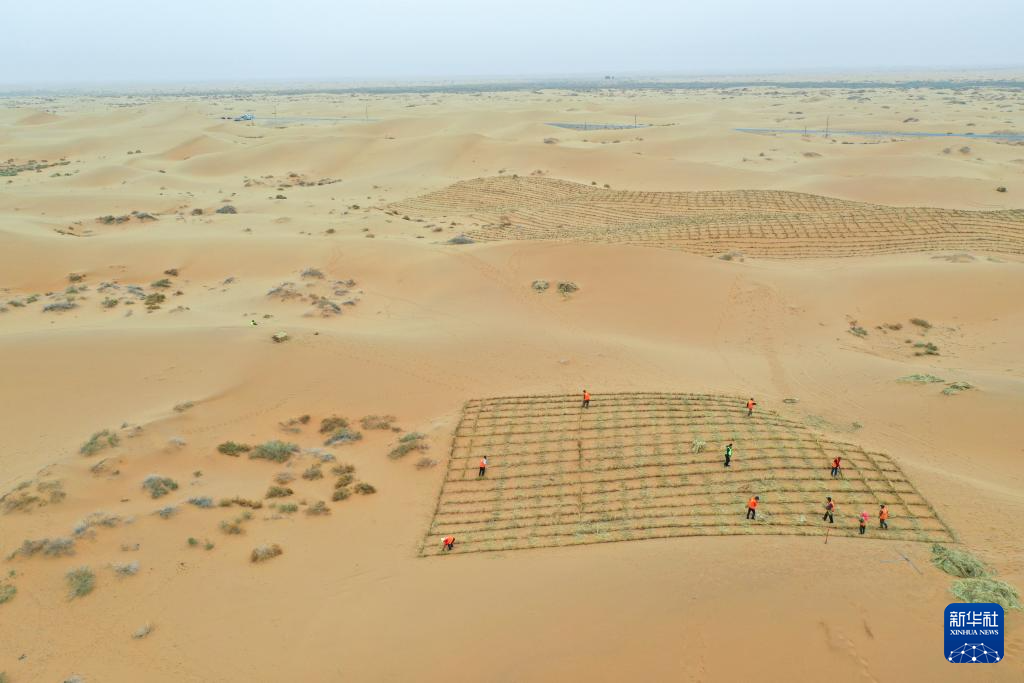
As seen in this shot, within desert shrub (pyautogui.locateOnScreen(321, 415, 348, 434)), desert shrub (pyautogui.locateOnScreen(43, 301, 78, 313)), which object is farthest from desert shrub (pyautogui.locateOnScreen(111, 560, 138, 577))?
desert shrub (pyautogui.locateOnScreen(43, 301, 78, 313))

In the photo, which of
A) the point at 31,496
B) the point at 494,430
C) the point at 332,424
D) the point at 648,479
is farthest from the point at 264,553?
the point at 648,479

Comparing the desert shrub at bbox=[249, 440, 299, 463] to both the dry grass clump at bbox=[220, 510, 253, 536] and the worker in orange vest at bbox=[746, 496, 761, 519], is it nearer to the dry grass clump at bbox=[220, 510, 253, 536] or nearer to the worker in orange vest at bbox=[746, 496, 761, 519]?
the dry grass clump at bbox=[220, 510, 253, 536]

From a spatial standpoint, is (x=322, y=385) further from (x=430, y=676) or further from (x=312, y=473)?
(x=430, y=676)

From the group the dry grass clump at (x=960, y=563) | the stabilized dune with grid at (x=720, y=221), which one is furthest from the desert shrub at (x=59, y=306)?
the dry grass clump at (x=960, y=563)

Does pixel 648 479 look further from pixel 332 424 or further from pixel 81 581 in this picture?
pixel 81 581

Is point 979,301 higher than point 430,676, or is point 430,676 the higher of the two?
point 979,301

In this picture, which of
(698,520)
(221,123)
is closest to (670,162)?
Result: (698,520)
